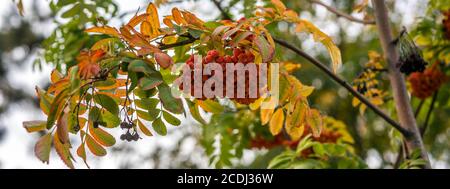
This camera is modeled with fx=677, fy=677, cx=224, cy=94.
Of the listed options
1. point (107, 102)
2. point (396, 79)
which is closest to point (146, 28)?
point (107, 102)

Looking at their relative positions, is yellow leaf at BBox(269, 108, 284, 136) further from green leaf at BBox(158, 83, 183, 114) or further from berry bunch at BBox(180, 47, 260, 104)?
green leaf at BBox(158, 83, 183, 114)

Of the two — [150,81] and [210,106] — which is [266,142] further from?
[150,81]

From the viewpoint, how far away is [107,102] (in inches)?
42.8

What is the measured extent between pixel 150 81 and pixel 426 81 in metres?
1.21

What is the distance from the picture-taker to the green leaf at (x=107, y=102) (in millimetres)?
1087

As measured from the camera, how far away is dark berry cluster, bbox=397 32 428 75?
156 cm

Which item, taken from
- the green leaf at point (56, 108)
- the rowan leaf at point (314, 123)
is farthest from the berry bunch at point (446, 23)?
the green leaf at point (56, 108)

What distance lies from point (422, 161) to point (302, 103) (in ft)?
1.31

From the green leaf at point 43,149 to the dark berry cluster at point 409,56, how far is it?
878mm

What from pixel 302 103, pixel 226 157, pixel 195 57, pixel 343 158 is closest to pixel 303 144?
pixel 343 158

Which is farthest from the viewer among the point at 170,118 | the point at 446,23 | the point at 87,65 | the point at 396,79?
the point at 446,23

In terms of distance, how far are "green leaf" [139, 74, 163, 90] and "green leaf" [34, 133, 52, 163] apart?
177 millimetres
